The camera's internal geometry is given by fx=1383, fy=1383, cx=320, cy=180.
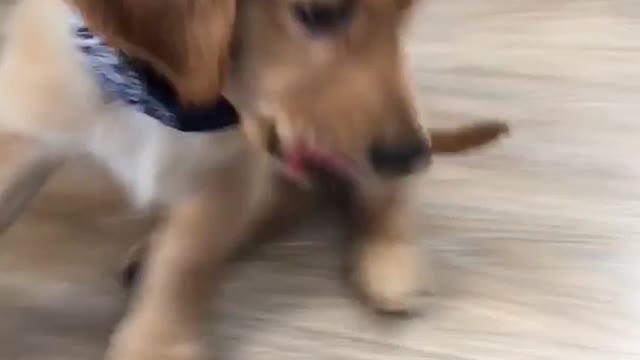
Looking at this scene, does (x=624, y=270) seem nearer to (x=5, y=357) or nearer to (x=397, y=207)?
(x=397, y=207)

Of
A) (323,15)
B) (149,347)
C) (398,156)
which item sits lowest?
(149,347)

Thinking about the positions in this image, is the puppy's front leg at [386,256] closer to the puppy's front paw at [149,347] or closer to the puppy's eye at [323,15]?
the puppy's front paw at [149,347]

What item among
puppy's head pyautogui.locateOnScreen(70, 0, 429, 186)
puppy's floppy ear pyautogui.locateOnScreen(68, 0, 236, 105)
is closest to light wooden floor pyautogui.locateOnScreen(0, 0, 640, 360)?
puppy's head pyautogui.locateOnScreen(70, 0, 429, 186)

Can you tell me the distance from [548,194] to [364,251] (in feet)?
0.85

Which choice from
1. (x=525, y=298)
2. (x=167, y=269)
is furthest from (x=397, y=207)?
(x=167, y=269)

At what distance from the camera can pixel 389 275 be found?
149 centimetres

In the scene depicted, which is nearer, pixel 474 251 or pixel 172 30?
pixel 172 30

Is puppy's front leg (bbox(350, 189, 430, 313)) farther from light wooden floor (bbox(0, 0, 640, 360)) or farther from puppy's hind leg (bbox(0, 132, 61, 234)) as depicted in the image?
puppy's hind leg (bbox(0, 132, 61, 234))

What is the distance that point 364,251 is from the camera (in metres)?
1.53

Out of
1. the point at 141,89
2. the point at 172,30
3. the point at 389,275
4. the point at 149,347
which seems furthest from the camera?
the point at 389,275

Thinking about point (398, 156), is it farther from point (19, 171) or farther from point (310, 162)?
point (19, 171)

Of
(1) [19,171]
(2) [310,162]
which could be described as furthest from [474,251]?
(1) [19,171]

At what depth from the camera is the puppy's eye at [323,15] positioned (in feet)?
3.77

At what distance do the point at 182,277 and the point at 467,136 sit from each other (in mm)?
358
